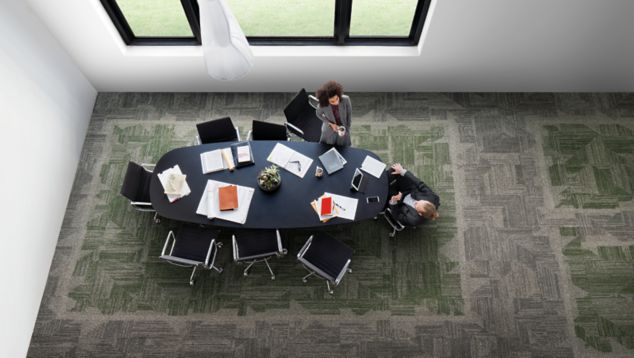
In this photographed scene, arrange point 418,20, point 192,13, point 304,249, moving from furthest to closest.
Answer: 1. point 418,20
2. point 192,13
3. point 304,249

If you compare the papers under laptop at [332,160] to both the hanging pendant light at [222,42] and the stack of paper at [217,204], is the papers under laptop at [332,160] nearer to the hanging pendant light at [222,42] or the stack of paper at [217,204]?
the stack of paper at [217,204]

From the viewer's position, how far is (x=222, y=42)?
3.46 m

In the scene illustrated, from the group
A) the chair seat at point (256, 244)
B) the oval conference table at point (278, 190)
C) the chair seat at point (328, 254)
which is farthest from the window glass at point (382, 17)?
the chair seat at point (256, 244)

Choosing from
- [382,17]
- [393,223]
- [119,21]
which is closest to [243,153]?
[393,223]

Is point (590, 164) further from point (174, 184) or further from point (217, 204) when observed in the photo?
point (174, 184)

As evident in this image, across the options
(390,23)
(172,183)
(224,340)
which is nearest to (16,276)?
(172,183)

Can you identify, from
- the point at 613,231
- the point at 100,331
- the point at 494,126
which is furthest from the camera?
the point at 494,126

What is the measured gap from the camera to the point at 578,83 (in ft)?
19.8

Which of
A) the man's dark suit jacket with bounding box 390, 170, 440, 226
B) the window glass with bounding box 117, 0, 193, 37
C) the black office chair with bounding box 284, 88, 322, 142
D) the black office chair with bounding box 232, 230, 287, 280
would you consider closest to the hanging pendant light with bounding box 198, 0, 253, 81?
the black office chair with bounding box 284, 88, 322, 142

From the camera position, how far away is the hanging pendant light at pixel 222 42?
320 cm

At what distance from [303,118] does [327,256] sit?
1660 mm

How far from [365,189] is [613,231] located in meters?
2.97

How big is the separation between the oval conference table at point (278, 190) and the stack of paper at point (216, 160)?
0.15 ft

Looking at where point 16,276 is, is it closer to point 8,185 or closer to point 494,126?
point 8,185
